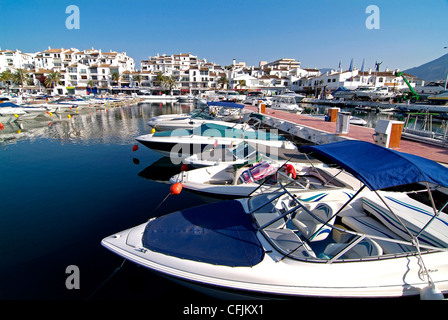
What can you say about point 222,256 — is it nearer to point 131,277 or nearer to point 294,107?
point 131,277

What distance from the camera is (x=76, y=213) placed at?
777 centimetres

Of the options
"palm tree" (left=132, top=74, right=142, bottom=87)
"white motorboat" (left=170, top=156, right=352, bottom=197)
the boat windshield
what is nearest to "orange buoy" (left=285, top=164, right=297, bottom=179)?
"white motorboat" (left=170, top=156, right=352, bottom=197)

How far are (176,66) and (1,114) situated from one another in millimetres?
64535

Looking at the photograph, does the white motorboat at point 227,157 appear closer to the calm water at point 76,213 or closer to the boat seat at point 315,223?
the calm water at point 76,213

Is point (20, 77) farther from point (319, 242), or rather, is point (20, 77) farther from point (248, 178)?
point (319, 242)

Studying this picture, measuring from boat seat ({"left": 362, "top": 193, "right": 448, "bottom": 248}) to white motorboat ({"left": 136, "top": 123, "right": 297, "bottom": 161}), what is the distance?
265 inches

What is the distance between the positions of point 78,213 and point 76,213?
69 millimetres

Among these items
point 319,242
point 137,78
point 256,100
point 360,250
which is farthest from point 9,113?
point 137,78

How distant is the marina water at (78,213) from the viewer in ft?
16.2

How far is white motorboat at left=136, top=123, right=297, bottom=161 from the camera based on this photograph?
39.3 ft

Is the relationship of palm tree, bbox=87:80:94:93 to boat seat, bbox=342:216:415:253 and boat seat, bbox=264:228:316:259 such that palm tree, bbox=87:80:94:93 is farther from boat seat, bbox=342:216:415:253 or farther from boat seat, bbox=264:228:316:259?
boat seat, bbox=342:216:415:253

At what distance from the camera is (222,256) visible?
3.80 metres

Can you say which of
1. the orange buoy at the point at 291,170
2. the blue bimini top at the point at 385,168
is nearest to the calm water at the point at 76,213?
the orange buoy at the point at 291,170
